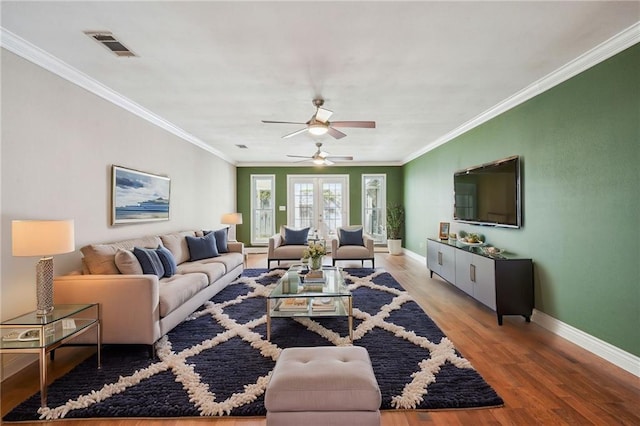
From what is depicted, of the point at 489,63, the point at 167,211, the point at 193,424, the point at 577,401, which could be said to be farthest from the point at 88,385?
the point at 489,63

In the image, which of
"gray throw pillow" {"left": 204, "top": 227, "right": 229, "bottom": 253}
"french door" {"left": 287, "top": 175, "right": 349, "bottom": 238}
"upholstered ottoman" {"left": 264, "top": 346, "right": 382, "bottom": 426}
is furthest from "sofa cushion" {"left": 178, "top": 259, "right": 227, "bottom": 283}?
"french door" {"left": 287, "top": 175, "right": 349, "bottom": 238}

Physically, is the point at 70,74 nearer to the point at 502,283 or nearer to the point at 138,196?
the point at 138,196

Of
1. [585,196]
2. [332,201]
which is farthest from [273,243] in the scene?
[585,196]

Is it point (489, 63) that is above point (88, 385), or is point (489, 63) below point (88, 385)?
above

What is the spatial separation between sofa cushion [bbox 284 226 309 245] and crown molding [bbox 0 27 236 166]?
3.11m

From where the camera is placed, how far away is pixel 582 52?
2832mm

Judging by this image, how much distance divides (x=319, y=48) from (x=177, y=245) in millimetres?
3464

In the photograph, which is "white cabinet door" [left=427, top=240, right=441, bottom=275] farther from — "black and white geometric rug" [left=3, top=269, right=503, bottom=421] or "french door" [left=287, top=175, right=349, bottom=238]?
"french door" [left=287, top=175, right=349, bottom=238]

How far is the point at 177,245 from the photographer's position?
15.6 feet

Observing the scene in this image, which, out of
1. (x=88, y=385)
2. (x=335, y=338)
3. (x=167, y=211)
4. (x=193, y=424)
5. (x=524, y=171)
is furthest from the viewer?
(x=167, y=211)

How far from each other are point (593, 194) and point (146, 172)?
5111 millimetres

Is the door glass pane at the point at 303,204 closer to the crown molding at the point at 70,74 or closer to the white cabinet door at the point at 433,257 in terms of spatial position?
the white cabinet door at the point at 433,257

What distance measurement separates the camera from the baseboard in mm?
2516

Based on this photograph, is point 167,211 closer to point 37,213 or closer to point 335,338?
point 37,213
